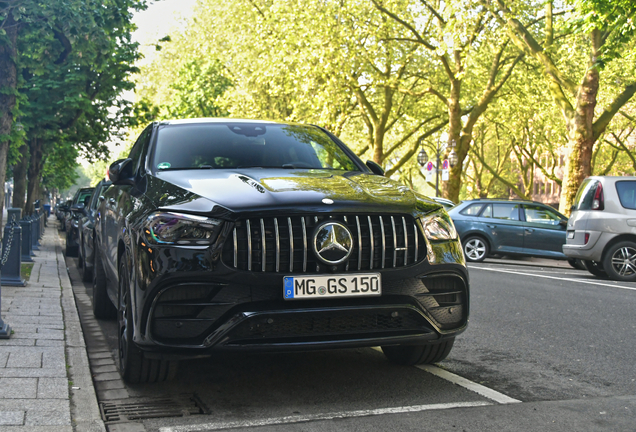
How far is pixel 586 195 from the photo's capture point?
13.6 metres

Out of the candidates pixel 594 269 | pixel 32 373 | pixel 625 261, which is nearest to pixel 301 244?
pixel 32 373

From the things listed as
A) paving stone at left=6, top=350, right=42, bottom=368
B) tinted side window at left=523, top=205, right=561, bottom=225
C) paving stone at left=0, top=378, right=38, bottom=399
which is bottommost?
paving stone at left=0, top=378, right=38, bottom=399

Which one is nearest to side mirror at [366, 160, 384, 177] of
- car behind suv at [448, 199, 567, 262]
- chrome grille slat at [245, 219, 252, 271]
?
chrome grille slat at [245, 219, 252, 271]

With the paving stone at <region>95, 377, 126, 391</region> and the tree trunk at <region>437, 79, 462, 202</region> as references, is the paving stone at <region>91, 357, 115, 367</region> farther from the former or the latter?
the tree trunk at <region>437, 79, 462, 202</region>

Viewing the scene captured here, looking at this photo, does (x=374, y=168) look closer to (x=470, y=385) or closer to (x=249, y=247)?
(x=470, y=385)

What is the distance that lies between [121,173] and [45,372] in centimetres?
156

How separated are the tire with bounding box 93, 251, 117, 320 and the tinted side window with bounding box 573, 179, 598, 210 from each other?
8.86 meters

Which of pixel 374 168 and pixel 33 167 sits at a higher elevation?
pixel 33 167

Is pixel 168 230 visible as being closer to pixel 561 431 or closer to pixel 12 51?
pixel 561 431

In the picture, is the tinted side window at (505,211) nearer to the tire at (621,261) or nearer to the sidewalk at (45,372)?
the tire at (621,261)

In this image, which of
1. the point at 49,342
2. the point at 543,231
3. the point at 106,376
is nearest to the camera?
the point at 106,376

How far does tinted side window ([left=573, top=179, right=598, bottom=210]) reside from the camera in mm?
13477

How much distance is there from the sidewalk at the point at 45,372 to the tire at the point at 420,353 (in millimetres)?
2069

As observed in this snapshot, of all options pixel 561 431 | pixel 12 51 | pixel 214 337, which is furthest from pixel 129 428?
pixel 12 51
